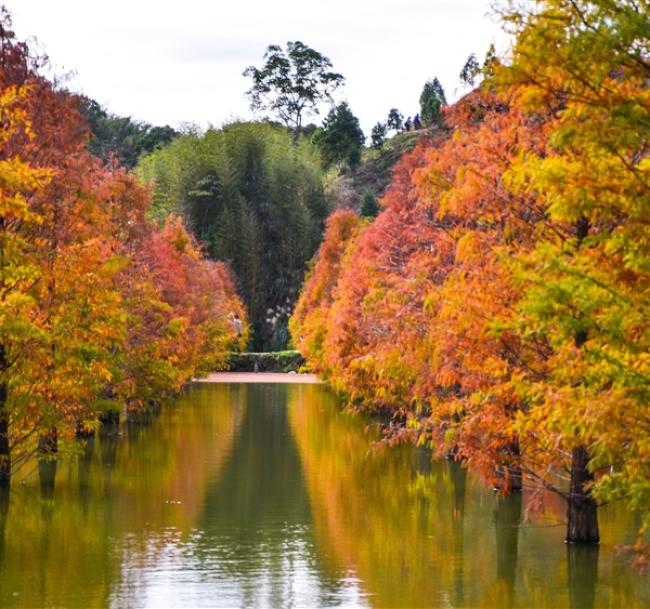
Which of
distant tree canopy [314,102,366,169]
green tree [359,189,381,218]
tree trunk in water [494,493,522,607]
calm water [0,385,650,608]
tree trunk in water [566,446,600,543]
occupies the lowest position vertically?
tree trunk in water [494,493,522,607]

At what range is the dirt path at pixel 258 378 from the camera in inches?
3019

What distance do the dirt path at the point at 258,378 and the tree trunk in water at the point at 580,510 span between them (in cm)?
5468

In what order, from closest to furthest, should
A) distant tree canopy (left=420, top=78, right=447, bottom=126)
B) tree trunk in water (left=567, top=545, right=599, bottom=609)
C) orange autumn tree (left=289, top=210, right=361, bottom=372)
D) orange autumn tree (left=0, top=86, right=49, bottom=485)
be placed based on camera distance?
tree trunk in water (left=567, top=545, right=599, bottom=609) < orange autumn tree (left=0, top=86, right=49, bottom=485) < orange autumn tree (left=289, top=210, right=361, bottom=372) < distant tree canopy (left=420, top=78, right=447, bottom=126)

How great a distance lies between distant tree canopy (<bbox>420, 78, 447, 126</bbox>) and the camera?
119 m

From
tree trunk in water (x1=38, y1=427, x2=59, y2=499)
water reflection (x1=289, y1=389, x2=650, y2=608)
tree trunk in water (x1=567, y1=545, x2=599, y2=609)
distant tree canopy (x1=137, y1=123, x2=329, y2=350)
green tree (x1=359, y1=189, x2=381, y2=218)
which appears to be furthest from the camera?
distant tree canopy (x1=137, y1=123, x2=329, y2=350)

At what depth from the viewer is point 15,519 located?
22094 mm

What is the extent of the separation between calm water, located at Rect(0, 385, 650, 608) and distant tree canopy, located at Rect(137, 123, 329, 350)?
6857 cm

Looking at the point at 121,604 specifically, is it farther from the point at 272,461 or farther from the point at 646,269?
the point at 272,461

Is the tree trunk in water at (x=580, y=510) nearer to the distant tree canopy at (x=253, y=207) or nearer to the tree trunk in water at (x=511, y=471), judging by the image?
the tree trunk in water at (x=511, y=471)

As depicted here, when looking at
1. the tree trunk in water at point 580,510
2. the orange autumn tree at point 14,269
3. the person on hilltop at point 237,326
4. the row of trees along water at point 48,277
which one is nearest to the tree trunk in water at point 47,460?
the row of trees along water at point 48,277

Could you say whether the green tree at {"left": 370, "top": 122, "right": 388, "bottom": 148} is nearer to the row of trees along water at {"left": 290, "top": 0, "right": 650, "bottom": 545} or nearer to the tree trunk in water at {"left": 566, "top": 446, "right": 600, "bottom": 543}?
the row of trees along water at {"left": 290, "top": 0, "right": 650, "bottom": 545}

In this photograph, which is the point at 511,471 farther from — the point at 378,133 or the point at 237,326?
the point at 378,133

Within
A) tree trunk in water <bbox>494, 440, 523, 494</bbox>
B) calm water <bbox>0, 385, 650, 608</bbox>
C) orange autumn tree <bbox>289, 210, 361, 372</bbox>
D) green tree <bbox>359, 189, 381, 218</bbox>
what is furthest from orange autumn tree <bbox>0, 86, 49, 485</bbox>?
green tree <bbox>359, 189, 381, 218</bbox>

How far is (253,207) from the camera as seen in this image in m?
106
